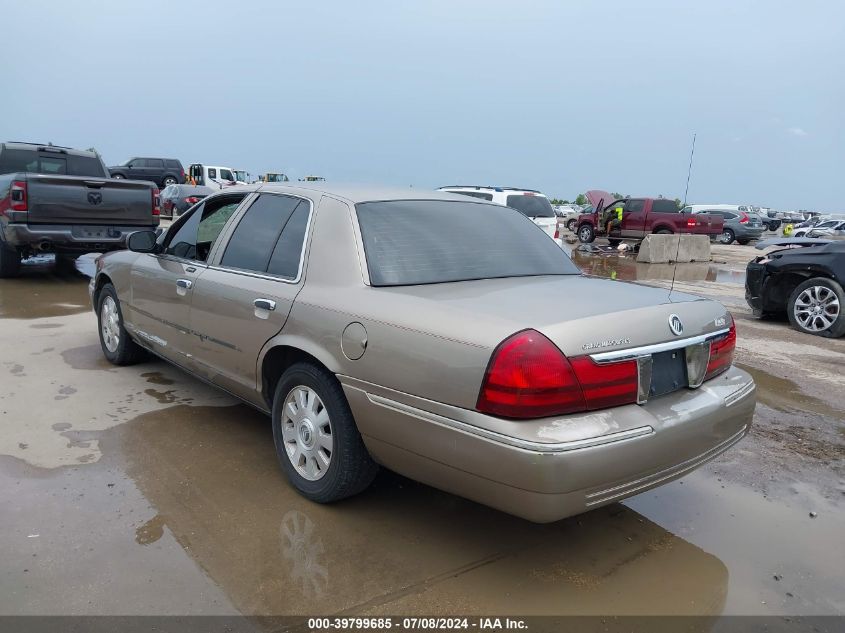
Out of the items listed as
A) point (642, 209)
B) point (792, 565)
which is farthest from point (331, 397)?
point (642, 209)

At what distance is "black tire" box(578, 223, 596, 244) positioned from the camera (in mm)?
24844

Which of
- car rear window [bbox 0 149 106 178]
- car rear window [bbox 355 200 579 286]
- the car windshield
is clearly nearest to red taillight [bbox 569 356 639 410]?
car rear window [bbox 355 200 579 286]

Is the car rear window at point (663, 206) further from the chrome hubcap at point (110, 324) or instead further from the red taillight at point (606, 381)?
the red taillight at point (606, 381)

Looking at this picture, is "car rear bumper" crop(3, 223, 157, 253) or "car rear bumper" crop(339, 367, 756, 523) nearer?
"car rear bumper" crop(339, 367, 756, 523)

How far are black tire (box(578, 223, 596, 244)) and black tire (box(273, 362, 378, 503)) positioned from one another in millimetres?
22712

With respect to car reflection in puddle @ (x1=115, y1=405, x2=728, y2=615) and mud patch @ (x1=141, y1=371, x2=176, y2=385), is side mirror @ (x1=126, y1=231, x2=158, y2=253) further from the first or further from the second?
car reflection in puddle @ (x1=115, y1=405, x2=728, y2=615)

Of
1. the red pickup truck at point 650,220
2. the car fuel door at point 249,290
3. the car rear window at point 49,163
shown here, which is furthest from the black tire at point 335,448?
Answer: the red pickup truck at point 650,220

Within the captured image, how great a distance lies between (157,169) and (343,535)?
A: 3389 cm

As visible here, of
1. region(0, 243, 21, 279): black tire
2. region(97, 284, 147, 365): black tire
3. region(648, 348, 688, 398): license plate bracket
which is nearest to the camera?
region(648, 348, 688, 398): license plate bracket

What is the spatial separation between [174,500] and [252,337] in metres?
0.92

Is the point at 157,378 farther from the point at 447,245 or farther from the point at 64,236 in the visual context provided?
the point at 64,236

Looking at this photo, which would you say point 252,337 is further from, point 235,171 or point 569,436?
point 235,171

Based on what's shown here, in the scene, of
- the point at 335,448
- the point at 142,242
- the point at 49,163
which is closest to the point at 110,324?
the point at 142,242

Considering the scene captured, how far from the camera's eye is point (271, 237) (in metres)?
3.84
